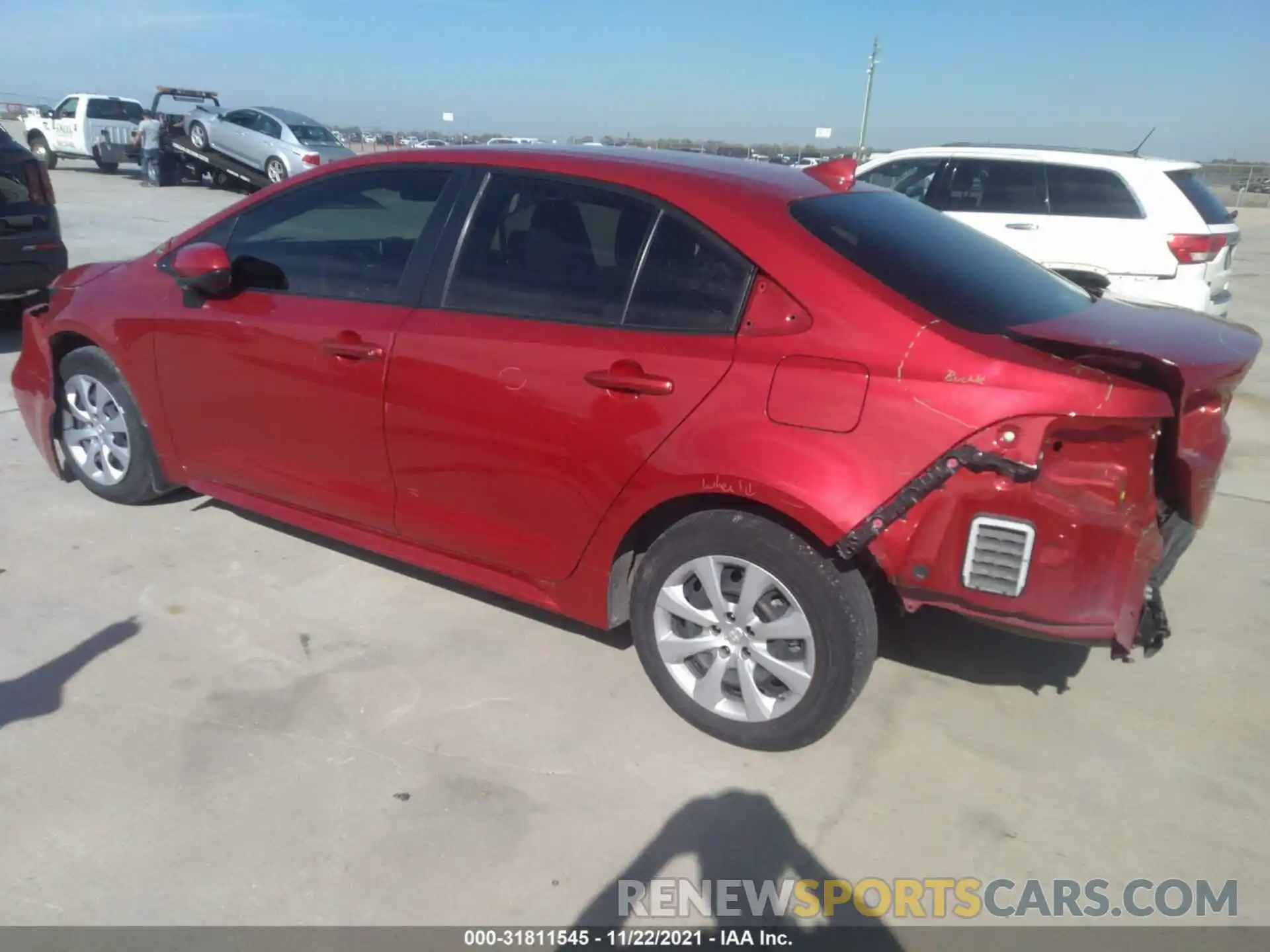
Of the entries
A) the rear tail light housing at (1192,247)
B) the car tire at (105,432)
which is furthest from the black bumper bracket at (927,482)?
the rear tail light housing at (1192,247)

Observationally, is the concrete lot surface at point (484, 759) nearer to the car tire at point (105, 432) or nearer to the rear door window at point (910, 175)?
the car tire at point (105, 432)

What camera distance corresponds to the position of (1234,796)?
9.46 ft

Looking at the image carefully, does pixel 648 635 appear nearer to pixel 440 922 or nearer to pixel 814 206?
pixel 440 922

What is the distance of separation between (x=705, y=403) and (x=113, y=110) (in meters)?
26.6

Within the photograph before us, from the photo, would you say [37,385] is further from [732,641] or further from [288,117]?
[288,117]

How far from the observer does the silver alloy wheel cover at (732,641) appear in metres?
2.82

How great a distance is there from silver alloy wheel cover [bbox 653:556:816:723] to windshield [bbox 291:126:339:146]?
19.0 m

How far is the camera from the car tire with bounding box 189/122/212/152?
20578 mm

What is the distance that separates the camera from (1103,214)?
760 centimetres

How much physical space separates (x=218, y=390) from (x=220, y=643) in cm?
103

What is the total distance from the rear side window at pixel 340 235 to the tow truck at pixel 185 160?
58.6ft

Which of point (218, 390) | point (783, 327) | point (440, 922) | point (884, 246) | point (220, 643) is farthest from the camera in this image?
point (218, 390)

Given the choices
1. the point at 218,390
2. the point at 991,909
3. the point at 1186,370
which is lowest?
the point at 991,909

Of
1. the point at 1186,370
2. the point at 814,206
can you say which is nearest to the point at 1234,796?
the point at 1186,370
